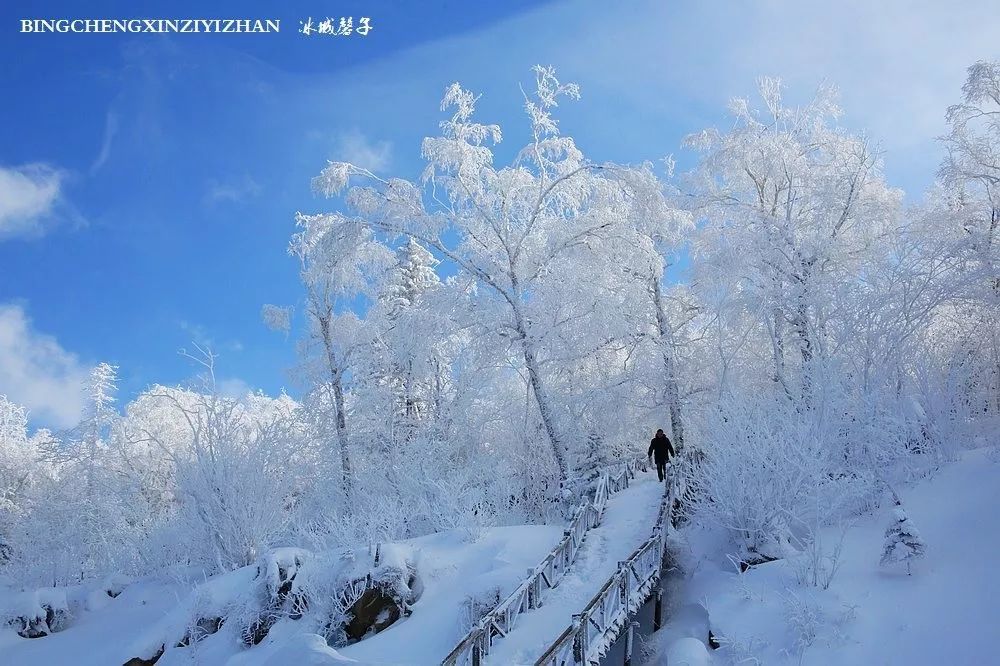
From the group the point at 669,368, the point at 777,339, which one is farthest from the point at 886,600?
the point at 669,368

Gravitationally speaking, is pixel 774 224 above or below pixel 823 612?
above

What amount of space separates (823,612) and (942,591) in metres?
1.70

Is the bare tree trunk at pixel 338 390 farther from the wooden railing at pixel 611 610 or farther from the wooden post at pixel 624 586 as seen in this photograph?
the wooden post at pixel 624 586

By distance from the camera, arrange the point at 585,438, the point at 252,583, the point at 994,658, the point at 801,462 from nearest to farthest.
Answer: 1. the point at 994,658
2. the point at 801,462
3. the point at 252,583
4. the point at 585,438

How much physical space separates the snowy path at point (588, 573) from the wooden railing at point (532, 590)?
13 centimetres

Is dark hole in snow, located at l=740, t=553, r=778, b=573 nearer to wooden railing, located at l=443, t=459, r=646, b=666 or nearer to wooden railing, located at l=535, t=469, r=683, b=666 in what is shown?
wooden railing, located at l=535, t=469, r=683, b=666

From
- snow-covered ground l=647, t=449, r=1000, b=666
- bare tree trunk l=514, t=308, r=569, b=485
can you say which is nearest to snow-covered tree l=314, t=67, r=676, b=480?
bare tree trunk l=514, t=308, r=569, b=485

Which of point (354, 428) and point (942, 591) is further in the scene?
point (354, 428)

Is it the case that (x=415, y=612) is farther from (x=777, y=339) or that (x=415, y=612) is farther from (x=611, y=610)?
(x=777, y=339)

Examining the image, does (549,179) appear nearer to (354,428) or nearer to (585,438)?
(585,438)

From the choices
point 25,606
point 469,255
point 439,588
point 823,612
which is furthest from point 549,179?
point 25,606

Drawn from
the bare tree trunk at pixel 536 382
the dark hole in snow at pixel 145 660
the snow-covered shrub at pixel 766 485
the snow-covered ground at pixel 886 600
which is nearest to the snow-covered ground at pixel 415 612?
the dark hole in snow at pixel 145 660

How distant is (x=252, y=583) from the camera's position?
1295 cm

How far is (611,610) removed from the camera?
10.1 m
